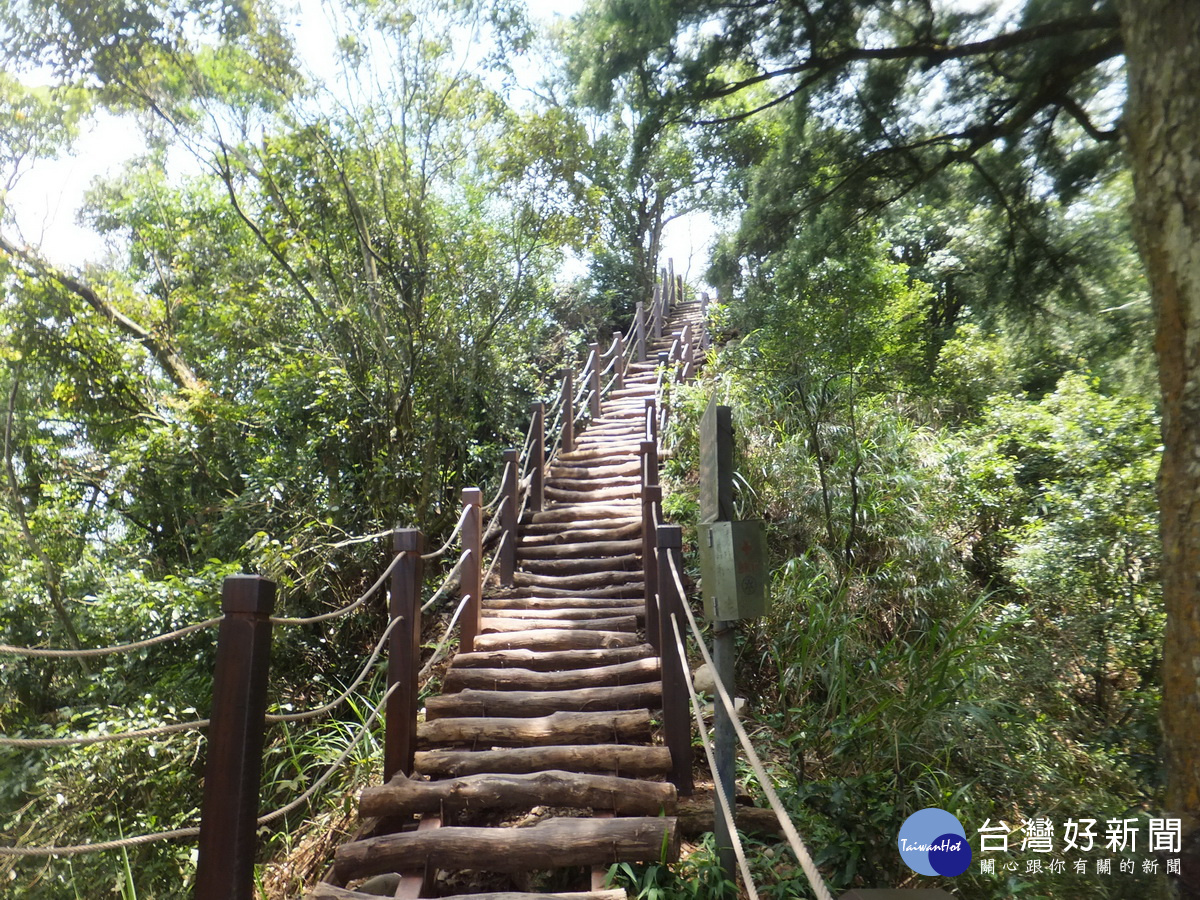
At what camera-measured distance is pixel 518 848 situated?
274 cm

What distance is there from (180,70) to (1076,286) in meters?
6.95

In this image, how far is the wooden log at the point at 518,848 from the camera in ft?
8.96

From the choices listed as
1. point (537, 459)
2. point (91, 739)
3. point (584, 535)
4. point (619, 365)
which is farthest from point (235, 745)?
point (619, 365)

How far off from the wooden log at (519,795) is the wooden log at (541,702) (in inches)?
29.0

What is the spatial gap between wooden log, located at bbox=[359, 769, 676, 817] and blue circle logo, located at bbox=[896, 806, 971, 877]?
98cm

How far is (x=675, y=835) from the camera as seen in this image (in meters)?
2.85

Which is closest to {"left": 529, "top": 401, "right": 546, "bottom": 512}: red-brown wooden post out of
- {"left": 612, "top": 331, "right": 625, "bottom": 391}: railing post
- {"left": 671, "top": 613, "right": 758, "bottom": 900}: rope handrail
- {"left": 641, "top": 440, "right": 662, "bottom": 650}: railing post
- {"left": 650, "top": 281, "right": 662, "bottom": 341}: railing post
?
{"left": 641, "top": 440, "right": 662, "bottom": 650}: railing post

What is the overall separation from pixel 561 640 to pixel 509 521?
1.67 meters

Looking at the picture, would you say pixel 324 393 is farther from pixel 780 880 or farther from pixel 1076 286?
pixel 1076 286

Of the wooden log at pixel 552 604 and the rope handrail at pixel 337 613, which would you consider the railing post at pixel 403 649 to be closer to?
the rope handrail at pixel 337 613

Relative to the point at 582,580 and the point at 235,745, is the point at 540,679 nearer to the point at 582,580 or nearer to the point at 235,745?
the point at 582,580

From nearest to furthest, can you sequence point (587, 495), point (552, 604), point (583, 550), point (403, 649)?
point (403, 649) < point (552, 604) < point (583, 550) < point (587, 495)

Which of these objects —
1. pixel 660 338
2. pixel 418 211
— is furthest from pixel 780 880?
pixel 660 338

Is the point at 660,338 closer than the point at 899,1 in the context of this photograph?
No
